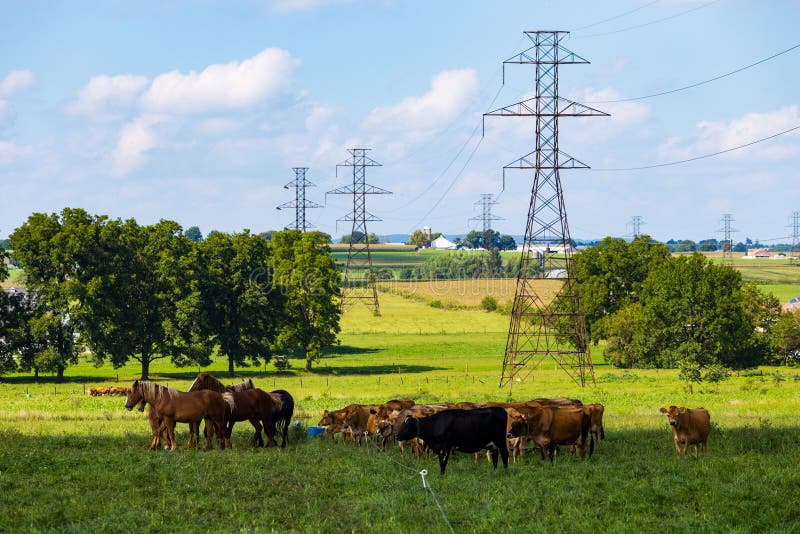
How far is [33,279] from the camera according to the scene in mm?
67125

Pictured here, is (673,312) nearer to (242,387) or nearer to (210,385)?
(242,387)

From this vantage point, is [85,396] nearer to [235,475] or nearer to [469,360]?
[235,475]

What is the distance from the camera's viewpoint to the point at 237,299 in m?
73.7

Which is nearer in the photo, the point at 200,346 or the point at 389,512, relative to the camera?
the point at 389,512

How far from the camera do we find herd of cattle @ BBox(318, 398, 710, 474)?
23422mm

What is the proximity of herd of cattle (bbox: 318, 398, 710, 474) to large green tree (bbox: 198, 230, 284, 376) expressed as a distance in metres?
45.9

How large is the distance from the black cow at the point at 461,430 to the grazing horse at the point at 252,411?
6100 millimetres

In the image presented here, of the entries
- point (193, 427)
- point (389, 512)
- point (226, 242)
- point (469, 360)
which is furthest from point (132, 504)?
point (469, 360)

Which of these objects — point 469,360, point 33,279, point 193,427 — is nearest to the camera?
point 193,427

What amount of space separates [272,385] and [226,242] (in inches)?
654

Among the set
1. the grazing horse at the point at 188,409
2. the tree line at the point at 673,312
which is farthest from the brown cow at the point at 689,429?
the tree line at the point at 673,312

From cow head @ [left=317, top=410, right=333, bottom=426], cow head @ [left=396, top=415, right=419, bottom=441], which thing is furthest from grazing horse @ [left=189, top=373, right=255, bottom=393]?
cow head @ [left=396, top=415, right=419, bottom=441]

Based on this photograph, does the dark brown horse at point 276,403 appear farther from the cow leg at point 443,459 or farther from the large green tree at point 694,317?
the large green tree at point 694,317

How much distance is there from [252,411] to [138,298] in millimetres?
45971
